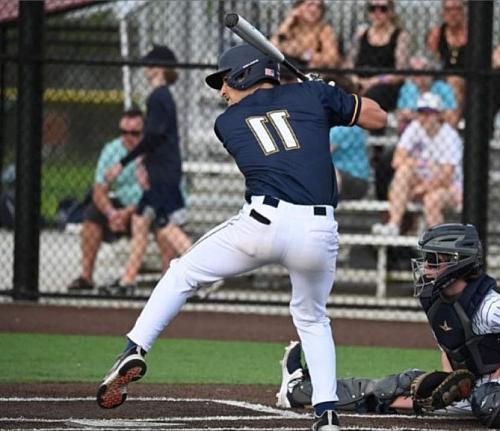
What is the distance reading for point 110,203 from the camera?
11.9m

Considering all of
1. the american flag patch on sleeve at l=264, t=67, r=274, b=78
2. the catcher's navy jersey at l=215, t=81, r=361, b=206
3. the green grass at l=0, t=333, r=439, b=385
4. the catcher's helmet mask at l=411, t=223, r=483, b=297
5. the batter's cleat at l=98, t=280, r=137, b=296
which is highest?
the american flag patch on sleeve at l=264, t=67, r=274, b=78

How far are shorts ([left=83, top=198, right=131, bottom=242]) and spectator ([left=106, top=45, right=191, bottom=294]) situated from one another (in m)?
0.31

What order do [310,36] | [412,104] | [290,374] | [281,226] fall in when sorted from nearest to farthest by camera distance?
[281,226]
[290,374]
[412,104]
[310,36]

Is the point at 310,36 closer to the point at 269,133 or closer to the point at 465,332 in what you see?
the point at 465,332

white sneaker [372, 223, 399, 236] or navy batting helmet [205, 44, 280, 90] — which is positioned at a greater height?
navy batting helmet [205, 44, 280, 90]

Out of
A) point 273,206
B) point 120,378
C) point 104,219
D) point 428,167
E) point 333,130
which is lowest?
point 120,378

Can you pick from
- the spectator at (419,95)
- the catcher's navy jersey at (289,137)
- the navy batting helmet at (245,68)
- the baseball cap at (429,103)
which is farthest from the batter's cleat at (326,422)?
the spectator at (419,95)

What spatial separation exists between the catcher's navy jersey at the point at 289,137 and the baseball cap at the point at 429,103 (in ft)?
18.5

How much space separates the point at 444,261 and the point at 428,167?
5350 mm

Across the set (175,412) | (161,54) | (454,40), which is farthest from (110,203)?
(175,412)

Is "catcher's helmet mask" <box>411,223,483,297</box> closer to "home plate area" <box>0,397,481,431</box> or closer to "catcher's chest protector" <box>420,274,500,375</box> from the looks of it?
"catcher's chest protector" <box>420,274,500,375</box>

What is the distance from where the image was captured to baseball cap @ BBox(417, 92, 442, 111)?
11469 mm

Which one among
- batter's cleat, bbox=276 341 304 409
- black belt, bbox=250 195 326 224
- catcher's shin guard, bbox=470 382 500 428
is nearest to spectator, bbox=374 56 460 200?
batter's cleat, bbox=276 341 304 409

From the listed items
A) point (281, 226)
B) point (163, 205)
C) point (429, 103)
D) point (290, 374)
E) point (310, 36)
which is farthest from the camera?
point (310, 36)
